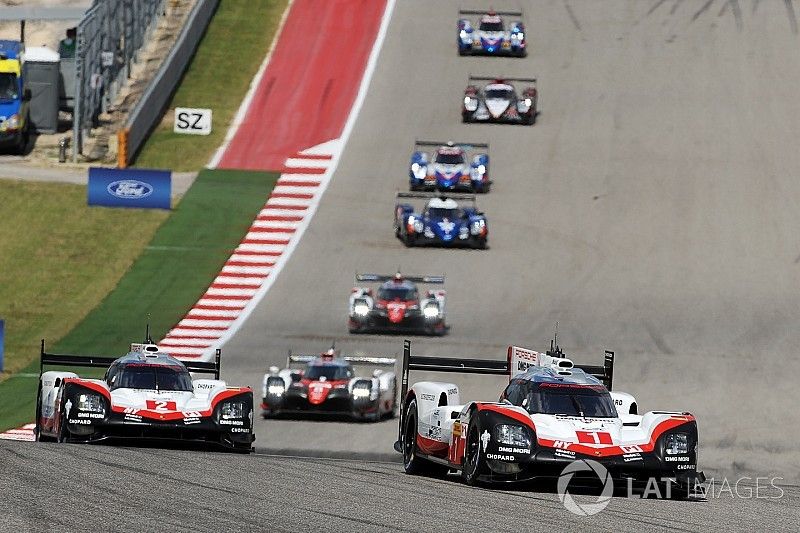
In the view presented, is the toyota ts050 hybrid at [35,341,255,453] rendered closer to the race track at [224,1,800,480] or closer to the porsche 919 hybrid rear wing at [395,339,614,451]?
the porsche 919 hybrid rear wing at [395,339,614,451]

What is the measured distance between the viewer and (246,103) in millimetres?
53438

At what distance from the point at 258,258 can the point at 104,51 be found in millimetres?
14800

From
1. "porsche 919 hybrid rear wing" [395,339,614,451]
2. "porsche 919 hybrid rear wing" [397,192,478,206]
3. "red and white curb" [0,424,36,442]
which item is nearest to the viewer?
"porsche 919 hybrid rear wing" [395,339,614,451]

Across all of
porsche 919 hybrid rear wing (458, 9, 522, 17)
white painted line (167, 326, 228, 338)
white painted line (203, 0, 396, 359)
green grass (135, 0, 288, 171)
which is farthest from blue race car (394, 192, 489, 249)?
porsche 919 hybrid rear wing (458, 9, 522, 17)

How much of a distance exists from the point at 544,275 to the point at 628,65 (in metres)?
19.2

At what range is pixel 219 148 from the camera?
163 ft

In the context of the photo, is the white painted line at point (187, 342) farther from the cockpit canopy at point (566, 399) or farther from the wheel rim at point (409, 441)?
the cockpit canopy at point (566, 399)

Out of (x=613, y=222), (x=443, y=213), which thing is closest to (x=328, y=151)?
(x=443, y=213)

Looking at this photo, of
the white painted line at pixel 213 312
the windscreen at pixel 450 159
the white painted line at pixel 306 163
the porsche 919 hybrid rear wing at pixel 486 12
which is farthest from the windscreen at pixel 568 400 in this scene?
the porsche 919 hybrid rear wing at pixel 486 12

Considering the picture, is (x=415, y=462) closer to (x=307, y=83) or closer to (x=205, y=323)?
(x=205, y=323)

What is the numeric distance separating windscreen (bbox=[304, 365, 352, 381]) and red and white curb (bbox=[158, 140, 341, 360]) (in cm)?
431

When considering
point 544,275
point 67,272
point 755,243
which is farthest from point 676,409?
point 67,272

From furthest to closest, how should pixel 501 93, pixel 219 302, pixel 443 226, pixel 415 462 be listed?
1. pixel 501 93
2. pixel 443 226
3. pixel 219 302
4. pixel 415 462

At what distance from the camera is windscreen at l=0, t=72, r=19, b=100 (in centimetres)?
4838
